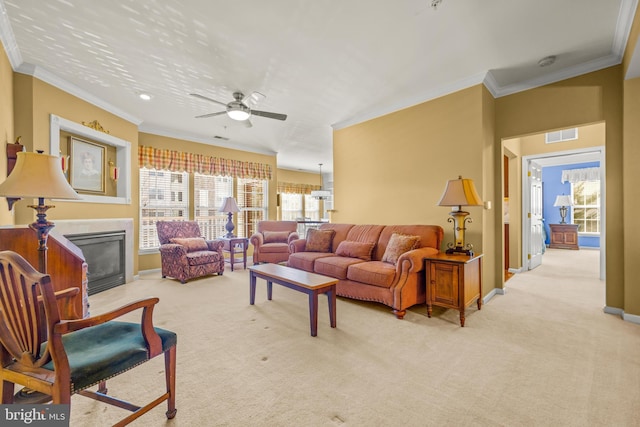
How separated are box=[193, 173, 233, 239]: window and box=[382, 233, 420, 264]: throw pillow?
4.31 meters

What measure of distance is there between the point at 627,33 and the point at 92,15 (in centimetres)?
476

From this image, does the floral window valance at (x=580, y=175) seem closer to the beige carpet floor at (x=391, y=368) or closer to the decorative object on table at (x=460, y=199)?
the beige carpet floor at (x=391, y=368)

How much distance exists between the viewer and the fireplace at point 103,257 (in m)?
3.91

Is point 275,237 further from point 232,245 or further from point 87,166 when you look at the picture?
point 87,166

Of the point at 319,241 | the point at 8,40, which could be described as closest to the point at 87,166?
the point at 8,40

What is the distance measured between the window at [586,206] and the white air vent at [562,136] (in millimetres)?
4797

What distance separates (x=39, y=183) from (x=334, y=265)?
9.30 ft

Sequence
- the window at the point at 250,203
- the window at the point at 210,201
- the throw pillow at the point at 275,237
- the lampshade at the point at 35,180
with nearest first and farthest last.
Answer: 1. the lampshade at the point at 35,180
2. the throw pillow at the point at 275,237
3. the window at the point at 210,201
4. the window at the point at 250,203

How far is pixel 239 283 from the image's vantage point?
4504mm

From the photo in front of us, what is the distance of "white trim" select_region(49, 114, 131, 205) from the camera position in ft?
11.5

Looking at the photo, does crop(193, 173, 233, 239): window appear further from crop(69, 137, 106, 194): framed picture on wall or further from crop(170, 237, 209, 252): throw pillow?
crop(69, 137, 106, 194): framed picture on wall

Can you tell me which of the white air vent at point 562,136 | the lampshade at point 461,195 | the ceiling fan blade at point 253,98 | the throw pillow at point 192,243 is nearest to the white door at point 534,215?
the white air vent at point 562,136

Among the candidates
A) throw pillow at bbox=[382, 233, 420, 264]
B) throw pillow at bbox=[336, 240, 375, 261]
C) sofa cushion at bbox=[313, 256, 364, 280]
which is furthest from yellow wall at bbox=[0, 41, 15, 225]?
throw pillow at bbox=[382, 233, 420, 264]

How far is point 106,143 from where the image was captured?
14.8 feet
